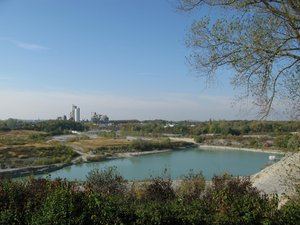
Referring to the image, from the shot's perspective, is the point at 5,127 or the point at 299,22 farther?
the point at 5,127

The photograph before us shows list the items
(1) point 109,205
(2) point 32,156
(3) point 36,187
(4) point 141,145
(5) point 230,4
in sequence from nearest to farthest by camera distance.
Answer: (1) point 109,205 → (5) point 230,4 → (3) point 36,187 → (2) point 32,156 → (4) point 141,145

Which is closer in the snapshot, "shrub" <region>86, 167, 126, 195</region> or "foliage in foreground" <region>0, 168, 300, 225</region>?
"foliage in foreground" <region>0, 168, 300, 225</region>

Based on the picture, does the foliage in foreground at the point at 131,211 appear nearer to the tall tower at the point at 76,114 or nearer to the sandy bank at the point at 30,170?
the sandy bank at the point at 30,170

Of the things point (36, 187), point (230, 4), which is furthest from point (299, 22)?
point (36, 187)

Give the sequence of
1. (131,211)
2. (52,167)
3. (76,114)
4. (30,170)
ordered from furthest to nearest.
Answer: (76,114)
(52,167)
(30,170)
(131,211)

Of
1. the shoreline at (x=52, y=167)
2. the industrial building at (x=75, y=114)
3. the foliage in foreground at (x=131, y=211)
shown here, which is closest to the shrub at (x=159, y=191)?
the foliage in foreground at (x=131, y=211)

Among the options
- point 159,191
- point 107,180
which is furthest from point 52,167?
point 159,191

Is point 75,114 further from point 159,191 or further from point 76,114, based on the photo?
point 159,191

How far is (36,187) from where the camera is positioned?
23.0 ft

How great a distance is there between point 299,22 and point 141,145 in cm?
6142

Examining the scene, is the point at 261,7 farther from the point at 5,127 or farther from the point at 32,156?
the point at 5,127

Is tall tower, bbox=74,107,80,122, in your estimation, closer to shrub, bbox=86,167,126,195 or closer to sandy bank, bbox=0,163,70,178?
sandy bank, bbox=0,163,70,178

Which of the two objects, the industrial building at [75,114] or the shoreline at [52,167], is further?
the industrial building at [75,114]

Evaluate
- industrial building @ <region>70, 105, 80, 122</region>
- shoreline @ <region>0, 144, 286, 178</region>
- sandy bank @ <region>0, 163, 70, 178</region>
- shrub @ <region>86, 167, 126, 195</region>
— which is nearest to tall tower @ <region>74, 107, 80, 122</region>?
industrial building @ <region>70, 105, 80, 122</region>
